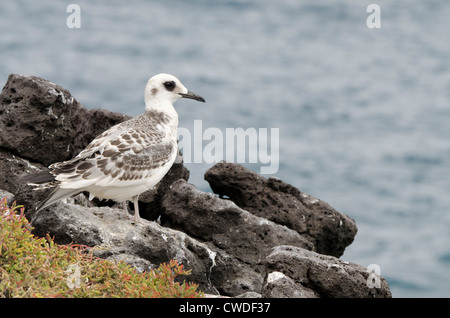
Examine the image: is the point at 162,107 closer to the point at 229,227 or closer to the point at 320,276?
the point at 229,227

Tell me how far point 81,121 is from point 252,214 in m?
5.68

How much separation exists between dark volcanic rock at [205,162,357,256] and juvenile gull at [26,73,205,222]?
142 inches

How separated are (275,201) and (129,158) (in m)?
6.14

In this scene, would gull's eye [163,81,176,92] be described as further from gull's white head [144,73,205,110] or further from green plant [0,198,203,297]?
green plant [0,198,203,297]

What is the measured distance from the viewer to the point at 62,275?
1043cm

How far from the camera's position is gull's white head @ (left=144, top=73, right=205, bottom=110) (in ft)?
56.0

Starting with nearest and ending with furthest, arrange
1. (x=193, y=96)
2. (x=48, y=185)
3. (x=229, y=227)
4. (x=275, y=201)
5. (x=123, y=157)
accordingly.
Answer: (x=48, y=185) < (x=123, y=157) < (x=193, y=96) < (x=229, y=227) < (x=275, y=201)

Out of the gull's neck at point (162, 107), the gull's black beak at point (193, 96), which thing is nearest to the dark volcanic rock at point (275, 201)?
the gull's black beak at point (193, 96)

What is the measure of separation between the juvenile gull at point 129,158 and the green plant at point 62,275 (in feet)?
11.3

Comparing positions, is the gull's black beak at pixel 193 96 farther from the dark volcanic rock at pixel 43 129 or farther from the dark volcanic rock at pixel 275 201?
the dark volcanic rock at pixel 43 129

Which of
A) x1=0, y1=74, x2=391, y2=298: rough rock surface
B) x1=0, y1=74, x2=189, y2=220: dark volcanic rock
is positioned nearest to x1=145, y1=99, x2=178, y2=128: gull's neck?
x1=0, y1=74, x2=391, y2=298: rough rock surface

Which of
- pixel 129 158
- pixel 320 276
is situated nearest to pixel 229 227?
pixel 129 158
